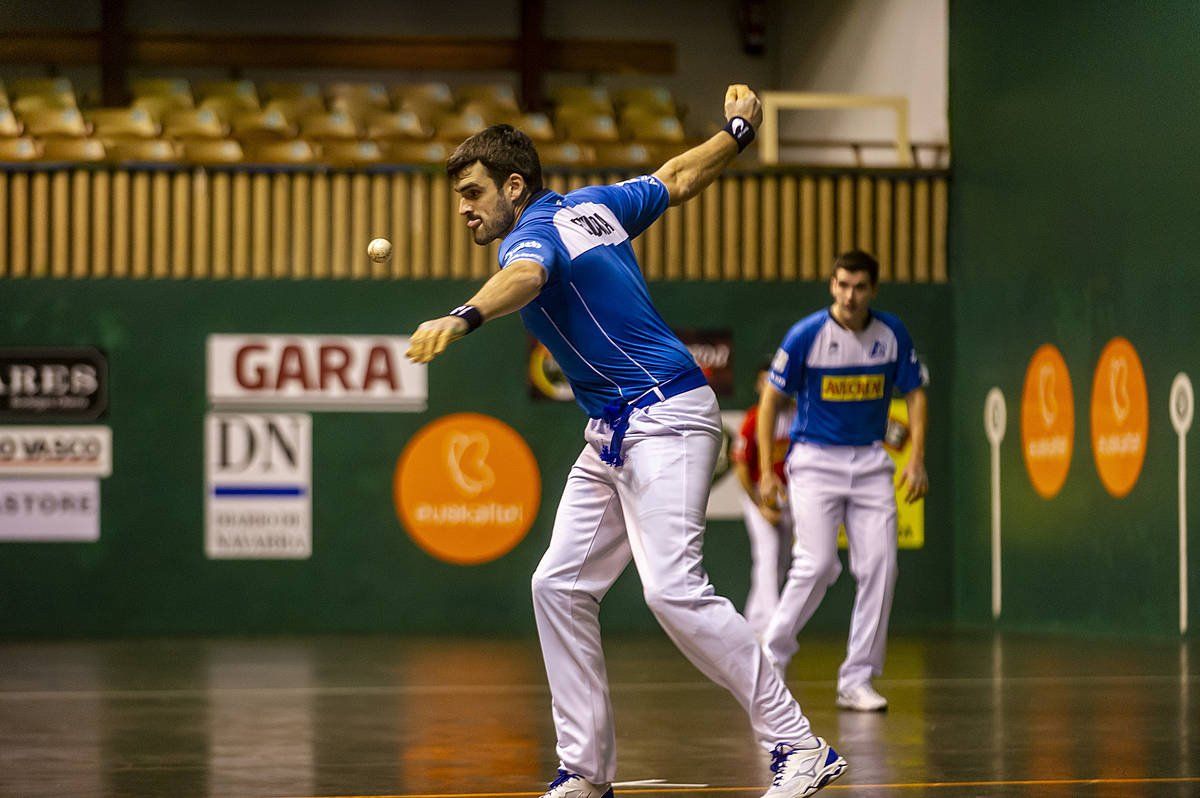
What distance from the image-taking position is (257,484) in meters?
13.1

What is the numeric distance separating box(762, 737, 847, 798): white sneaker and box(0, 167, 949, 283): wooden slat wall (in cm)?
917

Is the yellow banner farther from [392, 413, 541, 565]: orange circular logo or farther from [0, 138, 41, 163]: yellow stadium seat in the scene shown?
[0, 138, 41, 163]: yellow stadium seat

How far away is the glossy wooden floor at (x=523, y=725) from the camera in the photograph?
5.18 metres

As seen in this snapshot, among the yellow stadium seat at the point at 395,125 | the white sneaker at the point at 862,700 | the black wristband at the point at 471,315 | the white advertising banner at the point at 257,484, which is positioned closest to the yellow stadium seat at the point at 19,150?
the white advertising banner at the point at 257,484

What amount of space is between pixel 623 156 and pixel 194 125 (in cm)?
387

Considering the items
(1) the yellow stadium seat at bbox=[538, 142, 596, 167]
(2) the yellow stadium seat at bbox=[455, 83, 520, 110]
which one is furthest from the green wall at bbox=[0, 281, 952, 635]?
(2) the yellow stadium seat at bbox=[455, 83, 520, 110]

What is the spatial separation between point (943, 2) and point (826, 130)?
233 centimetres

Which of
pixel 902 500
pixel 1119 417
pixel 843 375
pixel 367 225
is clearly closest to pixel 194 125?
pixel 367 225

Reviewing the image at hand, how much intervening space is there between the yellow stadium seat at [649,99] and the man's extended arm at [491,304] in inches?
517

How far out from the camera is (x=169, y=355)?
13.2 m

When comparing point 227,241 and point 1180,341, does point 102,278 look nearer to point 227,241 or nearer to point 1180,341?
point 227,241

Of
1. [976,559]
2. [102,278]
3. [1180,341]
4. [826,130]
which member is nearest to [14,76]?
[102,278]

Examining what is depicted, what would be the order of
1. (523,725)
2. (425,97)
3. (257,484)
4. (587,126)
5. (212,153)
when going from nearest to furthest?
(523,725), (257,484), (212,153), (587,126), (425,97)

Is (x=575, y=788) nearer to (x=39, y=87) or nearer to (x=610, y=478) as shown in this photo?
(x=610, y=478)
